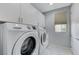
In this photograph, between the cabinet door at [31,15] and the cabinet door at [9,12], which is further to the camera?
the cabinet door at [31,15]

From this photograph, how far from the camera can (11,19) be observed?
109cm

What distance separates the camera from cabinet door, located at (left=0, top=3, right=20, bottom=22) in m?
0.95

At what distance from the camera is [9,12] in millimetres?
1065

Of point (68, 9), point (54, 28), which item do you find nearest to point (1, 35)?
point (54, 28)

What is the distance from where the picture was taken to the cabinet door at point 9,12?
0.95 metres

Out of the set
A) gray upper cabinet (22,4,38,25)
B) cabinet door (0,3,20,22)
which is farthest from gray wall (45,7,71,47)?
cabinet door (0,3,20,22)

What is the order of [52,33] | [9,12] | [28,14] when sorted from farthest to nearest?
[52,33]
[28,14]
[9,12]

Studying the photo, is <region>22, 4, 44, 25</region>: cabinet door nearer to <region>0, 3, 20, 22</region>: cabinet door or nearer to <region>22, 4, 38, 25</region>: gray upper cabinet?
<region>22, 4, 38, 25</region>: gray upper cabinet

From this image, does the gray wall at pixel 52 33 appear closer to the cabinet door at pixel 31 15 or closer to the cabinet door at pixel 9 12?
the cabinet door at pixel 31 15

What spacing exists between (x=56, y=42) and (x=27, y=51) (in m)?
0.87

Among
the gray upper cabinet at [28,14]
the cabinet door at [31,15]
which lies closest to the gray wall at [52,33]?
the cabinet door at [31,15]

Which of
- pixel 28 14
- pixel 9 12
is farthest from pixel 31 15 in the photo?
pixel 9 12

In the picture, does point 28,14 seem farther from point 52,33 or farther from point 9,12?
point 52,33

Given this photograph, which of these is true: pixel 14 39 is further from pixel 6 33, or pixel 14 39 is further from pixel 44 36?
pixel 44 36
